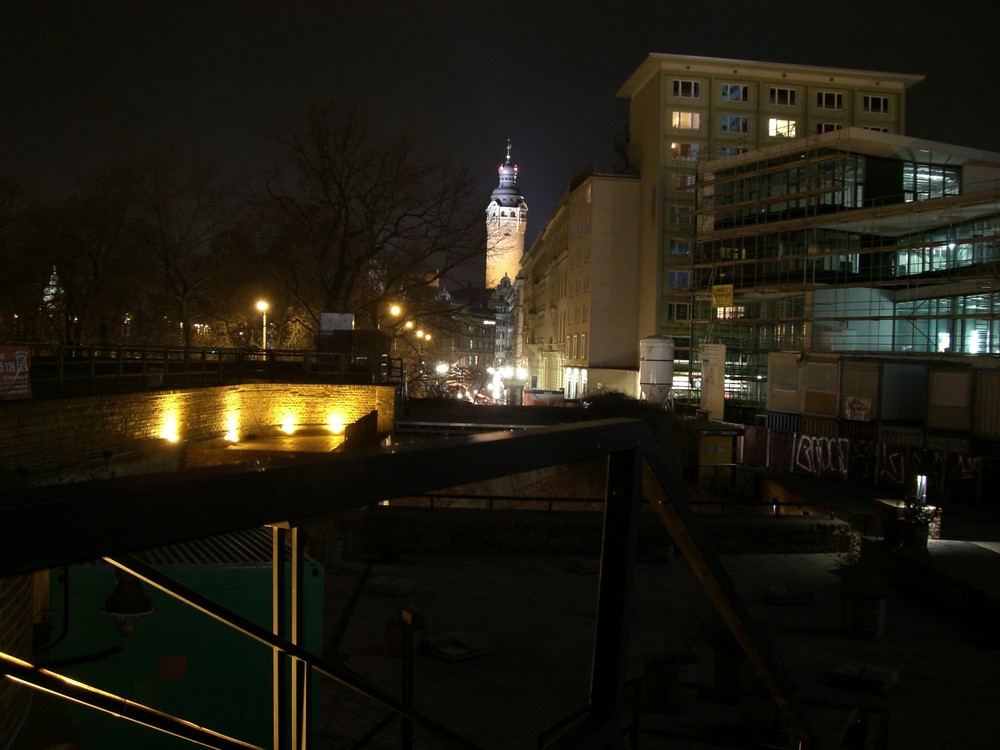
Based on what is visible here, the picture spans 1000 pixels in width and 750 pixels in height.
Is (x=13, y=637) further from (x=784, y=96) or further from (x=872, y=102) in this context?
(x=872, y=102)

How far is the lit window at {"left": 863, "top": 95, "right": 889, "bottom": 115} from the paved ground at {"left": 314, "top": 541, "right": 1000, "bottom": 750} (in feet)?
152

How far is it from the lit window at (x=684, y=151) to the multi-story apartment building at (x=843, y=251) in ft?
15.9

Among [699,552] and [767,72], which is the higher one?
[767,72]

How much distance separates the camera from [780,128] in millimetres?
54469

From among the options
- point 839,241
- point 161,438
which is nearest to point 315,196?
point 161,438

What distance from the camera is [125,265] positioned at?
36.4 m

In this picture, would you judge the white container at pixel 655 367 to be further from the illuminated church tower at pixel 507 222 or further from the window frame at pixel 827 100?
the illuminated church tower at pixel 507 222

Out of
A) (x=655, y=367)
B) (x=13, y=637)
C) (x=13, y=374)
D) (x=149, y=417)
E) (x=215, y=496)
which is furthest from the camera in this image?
(x=655, y=367)

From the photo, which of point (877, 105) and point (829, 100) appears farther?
point (877, 105)

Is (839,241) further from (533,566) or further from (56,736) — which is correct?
(56,736)

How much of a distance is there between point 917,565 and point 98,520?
52.1ft

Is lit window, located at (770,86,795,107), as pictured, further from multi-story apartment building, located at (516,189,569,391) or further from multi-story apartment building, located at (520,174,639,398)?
multi-story apartment building, located at (516,189,569,391)

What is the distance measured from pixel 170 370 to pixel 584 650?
611 inches

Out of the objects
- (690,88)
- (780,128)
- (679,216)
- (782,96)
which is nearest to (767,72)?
(782,96)
